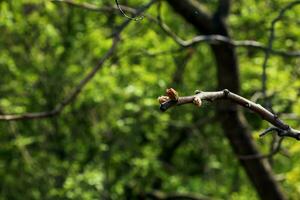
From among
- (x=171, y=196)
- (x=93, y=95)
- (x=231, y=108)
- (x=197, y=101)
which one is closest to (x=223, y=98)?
(x=197, y=101)

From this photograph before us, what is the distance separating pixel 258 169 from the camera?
637cm

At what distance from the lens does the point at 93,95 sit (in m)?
7.99

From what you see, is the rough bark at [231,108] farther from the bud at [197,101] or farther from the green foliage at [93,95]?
the bud at [197,101]

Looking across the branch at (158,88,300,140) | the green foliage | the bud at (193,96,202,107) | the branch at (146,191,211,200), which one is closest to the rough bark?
the green foliage

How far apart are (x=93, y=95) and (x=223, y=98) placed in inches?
230

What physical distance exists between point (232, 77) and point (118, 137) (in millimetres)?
2772

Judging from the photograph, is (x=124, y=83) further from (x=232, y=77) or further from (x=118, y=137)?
(x=232, y=77)

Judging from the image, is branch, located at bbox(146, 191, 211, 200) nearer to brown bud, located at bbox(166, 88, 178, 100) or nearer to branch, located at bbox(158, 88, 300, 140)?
branch, located at bbox(158, 88, 300, 140)

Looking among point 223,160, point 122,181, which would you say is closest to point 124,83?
point 122,181

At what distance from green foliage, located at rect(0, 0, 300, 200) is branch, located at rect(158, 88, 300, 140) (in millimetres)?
5524

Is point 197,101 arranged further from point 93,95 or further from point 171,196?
point 171,196

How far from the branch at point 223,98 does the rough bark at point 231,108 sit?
12.3ft

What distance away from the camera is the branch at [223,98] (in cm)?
196

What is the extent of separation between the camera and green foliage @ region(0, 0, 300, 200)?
8203 millimetres
